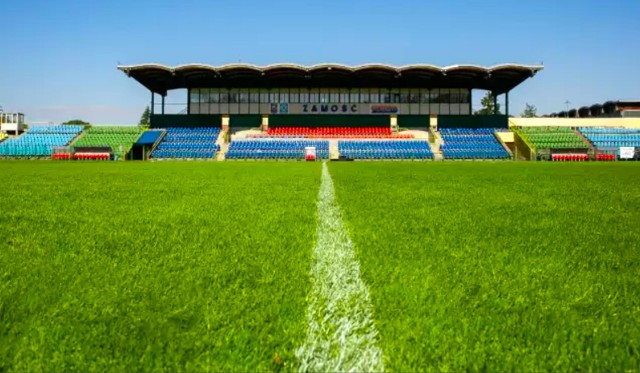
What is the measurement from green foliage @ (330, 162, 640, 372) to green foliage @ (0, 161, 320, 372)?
421 millimetres

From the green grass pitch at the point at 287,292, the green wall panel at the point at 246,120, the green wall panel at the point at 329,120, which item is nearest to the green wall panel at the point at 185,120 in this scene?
the green wall panel at the point at 246,120

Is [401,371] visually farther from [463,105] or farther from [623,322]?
[463,105]

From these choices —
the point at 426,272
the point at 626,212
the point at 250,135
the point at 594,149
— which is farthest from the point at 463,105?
the point at 426,272

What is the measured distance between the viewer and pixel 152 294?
7.06 feet

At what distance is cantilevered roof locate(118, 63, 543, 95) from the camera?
42125mm

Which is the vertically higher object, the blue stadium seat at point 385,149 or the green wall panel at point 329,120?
the green wall panel at point 329,120

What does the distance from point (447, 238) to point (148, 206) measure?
3.61m

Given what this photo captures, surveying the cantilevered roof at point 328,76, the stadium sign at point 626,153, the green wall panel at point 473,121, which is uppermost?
the cantilevered roof at point 328,76

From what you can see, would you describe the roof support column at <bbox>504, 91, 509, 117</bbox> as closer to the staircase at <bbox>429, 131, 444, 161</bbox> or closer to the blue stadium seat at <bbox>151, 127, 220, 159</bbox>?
the staircase at <bbox>429, 131, 444, 161</bbox>

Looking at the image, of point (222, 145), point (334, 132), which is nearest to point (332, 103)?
point (334, 132)

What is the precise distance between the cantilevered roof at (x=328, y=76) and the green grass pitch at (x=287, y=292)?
1559 inches

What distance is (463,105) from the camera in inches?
1891

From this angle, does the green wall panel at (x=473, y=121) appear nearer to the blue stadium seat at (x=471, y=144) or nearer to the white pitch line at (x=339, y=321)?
the blue stadium seat at (x=471, y=144)

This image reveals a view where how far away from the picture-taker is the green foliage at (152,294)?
154 centimetres
